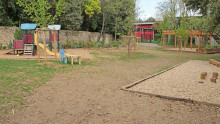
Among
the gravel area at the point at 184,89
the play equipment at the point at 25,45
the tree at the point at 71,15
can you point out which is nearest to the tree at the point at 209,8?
the gravel area at the point at 184,89

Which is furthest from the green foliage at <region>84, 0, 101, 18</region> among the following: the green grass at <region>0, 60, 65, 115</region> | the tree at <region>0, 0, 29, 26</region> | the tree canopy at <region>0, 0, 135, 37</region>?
the green grass at <region>0, 60, 65, 115</region>

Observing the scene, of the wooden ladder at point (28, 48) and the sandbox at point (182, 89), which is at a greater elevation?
the wooden ladder at point (28, 48)

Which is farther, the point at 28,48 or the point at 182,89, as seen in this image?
the point at 28,48

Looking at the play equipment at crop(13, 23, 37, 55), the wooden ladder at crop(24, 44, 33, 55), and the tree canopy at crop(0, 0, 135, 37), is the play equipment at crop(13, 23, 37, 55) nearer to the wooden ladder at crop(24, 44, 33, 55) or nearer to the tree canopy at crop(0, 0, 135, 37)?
the wooden ladder at crop(24, 44, 33, 55)

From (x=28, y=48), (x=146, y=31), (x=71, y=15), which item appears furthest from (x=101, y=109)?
(x=146, y=31)

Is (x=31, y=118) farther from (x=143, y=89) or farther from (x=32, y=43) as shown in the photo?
(x=32, y=43)

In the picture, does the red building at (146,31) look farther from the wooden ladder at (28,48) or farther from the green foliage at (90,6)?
the wooden ladder at (28,48)

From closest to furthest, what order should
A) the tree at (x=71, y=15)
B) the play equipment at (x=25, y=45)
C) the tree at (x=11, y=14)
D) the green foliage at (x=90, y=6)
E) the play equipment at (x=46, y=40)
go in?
the play equipment at (x=46, y=40), the play equipment at (x=25, y=45), the tree at (x=11, y=14), the tree at (x=71, y=15), the green foliage at (x=90, y=6)

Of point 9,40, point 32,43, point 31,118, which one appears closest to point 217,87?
point 31,118

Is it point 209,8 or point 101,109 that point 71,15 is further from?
point 101,109

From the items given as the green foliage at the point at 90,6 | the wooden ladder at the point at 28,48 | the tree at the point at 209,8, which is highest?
A: the green foliage at the point at 90,6

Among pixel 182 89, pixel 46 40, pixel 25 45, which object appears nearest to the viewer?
pixel 182 89

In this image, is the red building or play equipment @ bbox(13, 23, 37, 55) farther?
the red building

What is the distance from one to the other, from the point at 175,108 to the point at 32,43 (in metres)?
13.6
